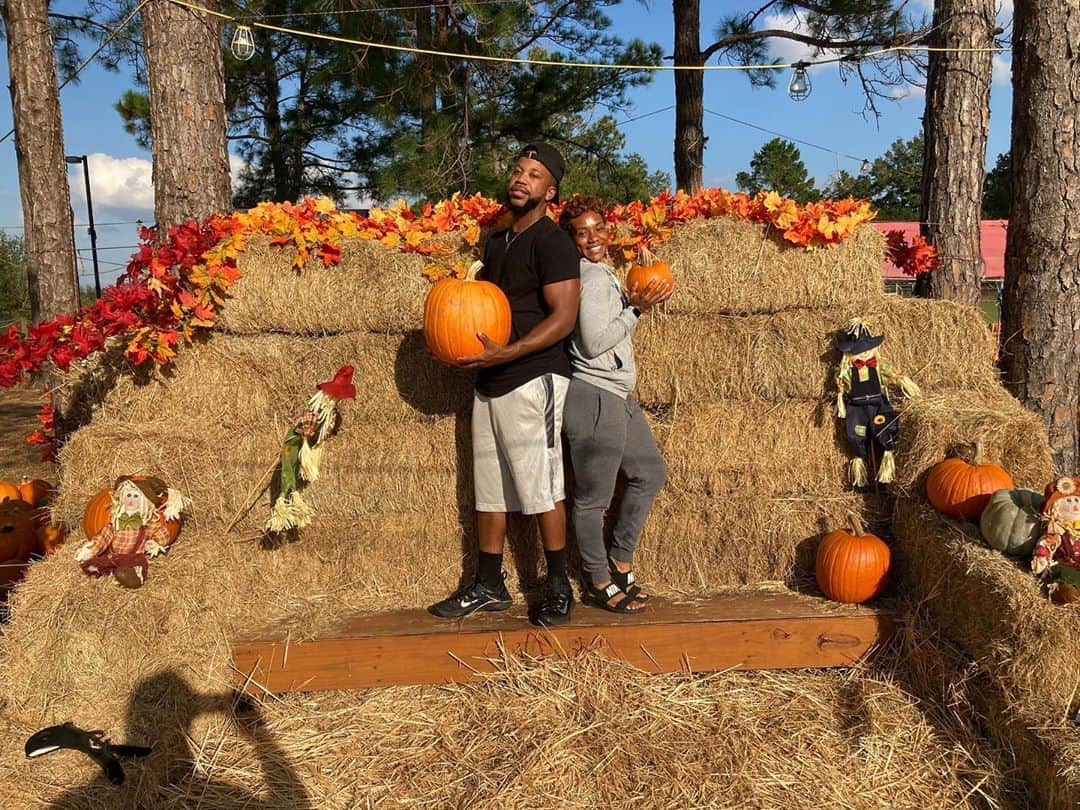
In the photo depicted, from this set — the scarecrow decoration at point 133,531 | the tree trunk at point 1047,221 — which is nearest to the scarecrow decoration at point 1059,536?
the tree trunk at point 1047,221

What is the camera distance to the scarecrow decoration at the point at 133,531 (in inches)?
125

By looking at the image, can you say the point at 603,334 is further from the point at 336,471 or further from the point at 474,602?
the point at 336,471

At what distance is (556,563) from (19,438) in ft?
27.0

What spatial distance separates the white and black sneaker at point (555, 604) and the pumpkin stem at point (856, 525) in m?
1.40

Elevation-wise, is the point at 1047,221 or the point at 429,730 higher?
the point at 1047,221

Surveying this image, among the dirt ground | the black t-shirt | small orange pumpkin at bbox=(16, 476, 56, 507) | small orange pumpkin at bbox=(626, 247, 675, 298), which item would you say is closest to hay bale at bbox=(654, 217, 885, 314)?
small orange pumpkin at bbox=(626, 247, 675, 298)

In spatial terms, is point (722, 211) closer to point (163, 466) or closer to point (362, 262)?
point (362, 262)

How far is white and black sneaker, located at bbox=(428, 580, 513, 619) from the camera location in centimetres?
355

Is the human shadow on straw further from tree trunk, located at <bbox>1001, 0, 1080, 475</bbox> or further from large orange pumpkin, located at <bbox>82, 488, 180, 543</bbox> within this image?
tree trunk, located at <bbox>1001, 0, 1080, 475</bbox>

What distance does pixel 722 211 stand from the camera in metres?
3.96

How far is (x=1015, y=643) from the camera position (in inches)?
111

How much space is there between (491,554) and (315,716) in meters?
1.01

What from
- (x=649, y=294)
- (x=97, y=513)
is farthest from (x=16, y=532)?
(x=649, y=294)

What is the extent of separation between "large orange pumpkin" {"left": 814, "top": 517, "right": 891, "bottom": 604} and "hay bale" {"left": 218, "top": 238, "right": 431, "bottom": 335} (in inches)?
89.2
